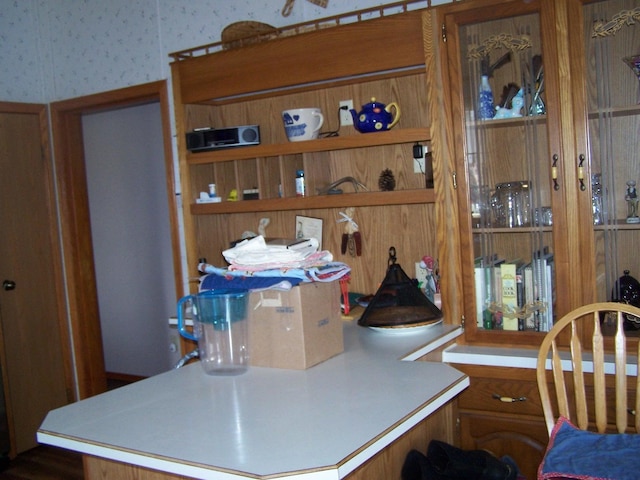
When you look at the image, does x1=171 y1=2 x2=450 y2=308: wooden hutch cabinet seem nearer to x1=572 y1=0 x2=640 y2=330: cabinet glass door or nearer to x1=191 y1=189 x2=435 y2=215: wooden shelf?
x1=191 y1=189 x2=435 y2=215: wooden shelf

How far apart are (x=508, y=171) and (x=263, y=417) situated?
1403 millimetres

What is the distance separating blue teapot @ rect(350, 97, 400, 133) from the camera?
265 centimetres

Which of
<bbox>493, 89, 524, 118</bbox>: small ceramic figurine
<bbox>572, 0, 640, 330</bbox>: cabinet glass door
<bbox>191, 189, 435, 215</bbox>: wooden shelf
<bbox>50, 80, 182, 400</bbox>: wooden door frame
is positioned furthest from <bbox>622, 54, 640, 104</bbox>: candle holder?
<bbox>50, 80, 182, 400</bbox>: wooden door frame

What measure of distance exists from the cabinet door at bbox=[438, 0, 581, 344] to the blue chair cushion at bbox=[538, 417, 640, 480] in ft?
2.11

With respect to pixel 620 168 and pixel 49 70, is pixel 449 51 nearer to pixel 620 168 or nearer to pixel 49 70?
pixel 620 168

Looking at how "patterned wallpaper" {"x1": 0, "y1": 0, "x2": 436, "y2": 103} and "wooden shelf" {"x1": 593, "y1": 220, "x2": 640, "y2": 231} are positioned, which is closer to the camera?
"wooden shelf" {"x1": 593, "y1": 220, "x2": 640, "y2": 231}

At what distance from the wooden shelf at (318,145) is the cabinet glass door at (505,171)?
7.5 inches

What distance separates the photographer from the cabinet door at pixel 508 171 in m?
2.36

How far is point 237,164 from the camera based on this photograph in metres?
3.15

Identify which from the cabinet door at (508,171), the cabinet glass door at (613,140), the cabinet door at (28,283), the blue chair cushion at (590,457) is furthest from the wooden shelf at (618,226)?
the cabinet door at (28,283)

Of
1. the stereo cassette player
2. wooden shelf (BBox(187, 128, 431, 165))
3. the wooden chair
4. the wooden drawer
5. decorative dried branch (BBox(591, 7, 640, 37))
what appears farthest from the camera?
the stereo cassette player

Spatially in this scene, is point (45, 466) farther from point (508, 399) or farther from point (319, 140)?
point (508, 399)

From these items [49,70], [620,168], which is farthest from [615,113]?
[49,70]

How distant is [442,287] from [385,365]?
705mm
